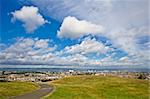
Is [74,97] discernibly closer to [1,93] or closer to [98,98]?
[98,98]

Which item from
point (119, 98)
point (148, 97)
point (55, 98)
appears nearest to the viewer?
point (55, 98)

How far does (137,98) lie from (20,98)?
82.6 feet

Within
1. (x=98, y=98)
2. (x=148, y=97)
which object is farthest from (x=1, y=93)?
(x=148, y=97)

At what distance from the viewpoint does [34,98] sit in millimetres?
43719

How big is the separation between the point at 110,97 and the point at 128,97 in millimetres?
4663

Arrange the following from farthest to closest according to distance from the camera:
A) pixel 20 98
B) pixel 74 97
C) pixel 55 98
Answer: pixel 74 97, pixel 55 98, pixel 20 98

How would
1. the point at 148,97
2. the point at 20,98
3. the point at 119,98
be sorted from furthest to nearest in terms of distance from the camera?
1. the point at 148,97
2. the point at 119,98
3. the point at 20,98

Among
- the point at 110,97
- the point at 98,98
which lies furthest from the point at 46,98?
the point at 110,97

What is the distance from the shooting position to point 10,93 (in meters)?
48.6

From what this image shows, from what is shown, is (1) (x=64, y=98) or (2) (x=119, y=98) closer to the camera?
(1) (x=64, y=98)

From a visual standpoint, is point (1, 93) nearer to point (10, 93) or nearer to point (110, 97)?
point (10, 93)

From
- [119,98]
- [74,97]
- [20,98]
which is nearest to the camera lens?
[20,98]

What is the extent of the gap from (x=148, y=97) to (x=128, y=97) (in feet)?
15.7

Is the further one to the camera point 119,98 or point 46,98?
point 119,98
